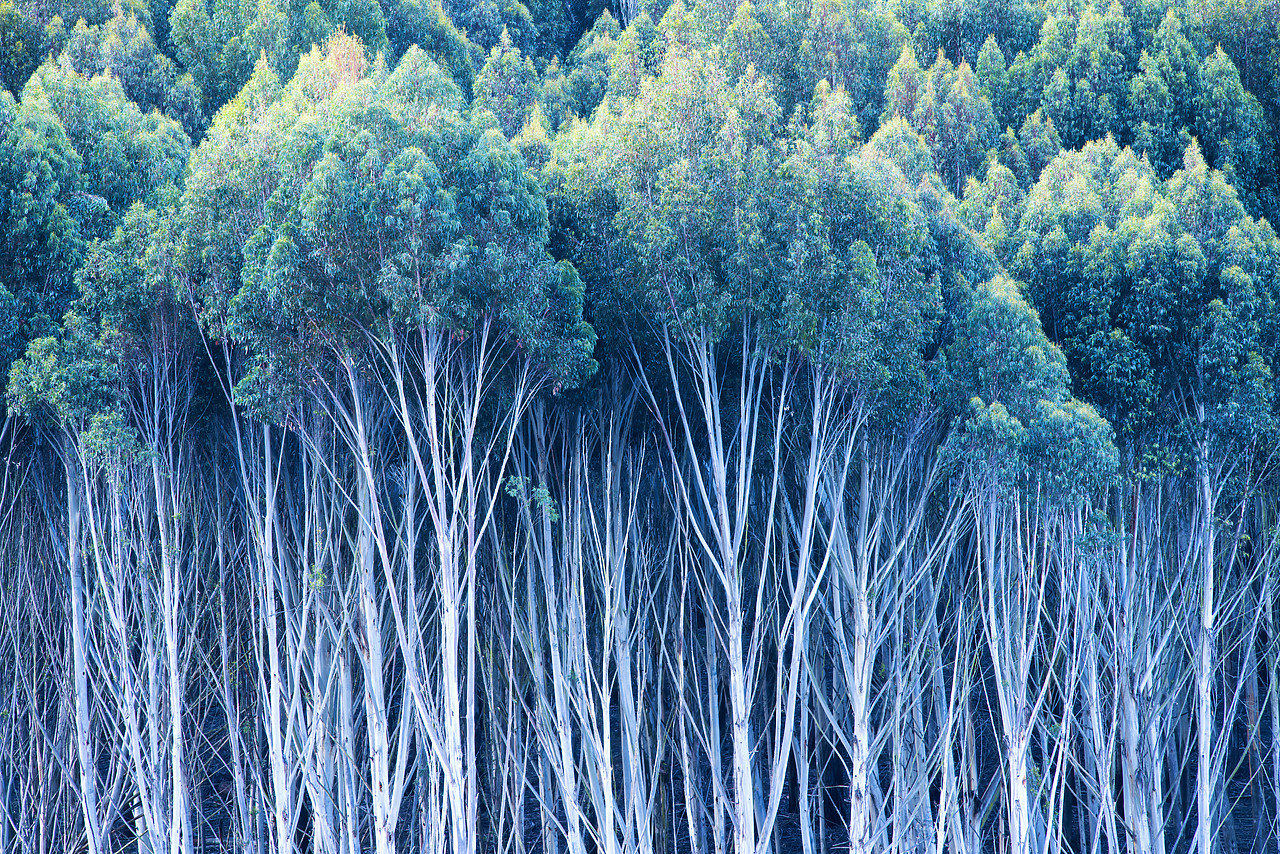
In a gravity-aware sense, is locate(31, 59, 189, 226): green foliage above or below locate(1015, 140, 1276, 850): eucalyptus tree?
above

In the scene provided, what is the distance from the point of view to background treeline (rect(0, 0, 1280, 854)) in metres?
11.5

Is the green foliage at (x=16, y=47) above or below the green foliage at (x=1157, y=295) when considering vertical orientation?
above

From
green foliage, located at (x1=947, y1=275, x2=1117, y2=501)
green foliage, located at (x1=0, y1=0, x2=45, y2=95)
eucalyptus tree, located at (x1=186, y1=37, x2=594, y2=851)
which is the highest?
green foliage, located at (x1=0, y1=0, x2=45, y2=95)

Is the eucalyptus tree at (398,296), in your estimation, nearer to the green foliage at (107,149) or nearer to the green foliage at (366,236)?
the green foliage at (366,236)

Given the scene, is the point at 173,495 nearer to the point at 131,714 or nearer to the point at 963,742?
the point at 131,714

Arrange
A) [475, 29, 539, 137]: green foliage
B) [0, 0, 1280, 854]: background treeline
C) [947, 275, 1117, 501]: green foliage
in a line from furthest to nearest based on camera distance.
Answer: [475, 29, 539, 137]: green foliage → [947, 275, 1117, 501]: green foliage → [0, 0, 1280, 854]: background treeline

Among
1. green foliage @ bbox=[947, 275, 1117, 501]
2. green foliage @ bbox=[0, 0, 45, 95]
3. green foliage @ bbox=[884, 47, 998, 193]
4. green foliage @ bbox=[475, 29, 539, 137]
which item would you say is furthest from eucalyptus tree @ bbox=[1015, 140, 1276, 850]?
green foliage @ bbox=[0, 0, 45, 95]

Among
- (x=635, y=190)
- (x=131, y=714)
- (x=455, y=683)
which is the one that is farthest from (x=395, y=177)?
(x=131, y=714)

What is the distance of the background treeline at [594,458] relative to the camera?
1149 centimetres

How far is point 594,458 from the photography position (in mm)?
14367

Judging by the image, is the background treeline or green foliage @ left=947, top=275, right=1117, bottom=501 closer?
the background treeline

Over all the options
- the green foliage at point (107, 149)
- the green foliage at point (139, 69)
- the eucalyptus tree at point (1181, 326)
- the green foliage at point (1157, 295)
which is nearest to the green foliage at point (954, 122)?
the eucalyptus tree at point (1181, 326)

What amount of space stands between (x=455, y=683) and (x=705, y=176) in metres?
5.86

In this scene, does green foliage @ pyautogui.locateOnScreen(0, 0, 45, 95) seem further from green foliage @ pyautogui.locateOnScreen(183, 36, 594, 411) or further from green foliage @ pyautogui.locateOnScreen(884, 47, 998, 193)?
green foliage @ pyautogui.locateOnScreen(884, 47, 998, 193)
